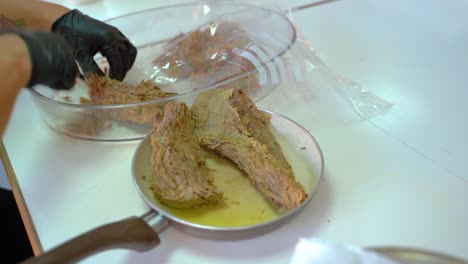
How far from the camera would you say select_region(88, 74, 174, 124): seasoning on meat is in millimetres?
689

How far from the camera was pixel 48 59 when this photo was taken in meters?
0.60

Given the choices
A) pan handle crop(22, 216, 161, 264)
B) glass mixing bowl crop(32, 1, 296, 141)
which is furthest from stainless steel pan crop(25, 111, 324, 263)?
glass mixing bowl crop(32, 1, 296, 141)

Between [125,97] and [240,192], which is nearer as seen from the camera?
[240,192]

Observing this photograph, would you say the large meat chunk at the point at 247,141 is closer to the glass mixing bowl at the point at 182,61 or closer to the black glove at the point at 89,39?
the glass mixing bowl at the point at 182,61

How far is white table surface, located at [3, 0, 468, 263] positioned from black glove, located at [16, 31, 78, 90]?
0.45ft

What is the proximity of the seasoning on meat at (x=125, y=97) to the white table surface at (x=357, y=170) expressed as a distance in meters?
0.06

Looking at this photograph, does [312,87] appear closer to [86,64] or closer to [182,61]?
[182,61]

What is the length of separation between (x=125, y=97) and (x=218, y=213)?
313 mm

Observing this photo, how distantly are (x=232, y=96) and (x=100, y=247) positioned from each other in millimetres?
300

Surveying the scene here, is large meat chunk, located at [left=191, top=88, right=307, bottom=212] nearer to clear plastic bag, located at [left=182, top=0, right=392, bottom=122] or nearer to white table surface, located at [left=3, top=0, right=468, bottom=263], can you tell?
white table surface, located at [left=3, top=0, right=468, bottom=263]

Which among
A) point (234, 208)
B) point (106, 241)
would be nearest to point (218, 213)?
point (234, 208)

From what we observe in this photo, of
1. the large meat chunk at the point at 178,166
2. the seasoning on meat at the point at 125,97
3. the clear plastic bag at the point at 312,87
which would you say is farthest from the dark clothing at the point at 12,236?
the clear plastic bag at the point at 312,87

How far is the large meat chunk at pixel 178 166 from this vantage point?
52cm

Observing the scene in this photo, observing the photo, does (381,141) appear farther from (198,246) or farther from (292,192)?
(198,246)
